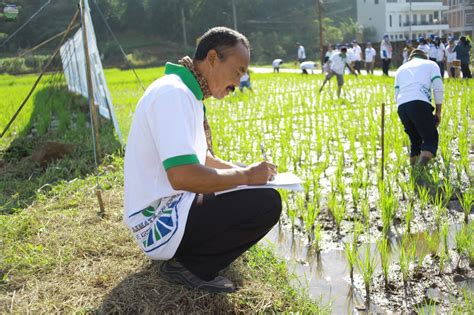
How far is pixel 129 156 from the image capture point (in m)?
2.01

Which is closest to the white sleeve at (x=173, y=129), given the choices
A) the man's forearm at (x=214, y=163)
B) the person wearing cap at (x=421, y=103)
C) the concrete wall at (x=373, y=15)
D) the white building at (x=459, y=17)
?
the man's forearm at (x=214, y=163)

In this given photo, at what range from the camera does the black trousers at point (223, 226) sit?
1.96 m

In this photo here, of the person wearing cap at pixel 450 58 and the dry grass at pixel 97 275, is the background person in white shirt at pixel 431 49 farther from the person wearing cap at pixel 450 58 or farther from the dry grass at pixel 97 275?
the dry grass at pixel 97 275

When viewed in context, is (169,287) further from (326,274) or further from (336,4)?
(336,4)

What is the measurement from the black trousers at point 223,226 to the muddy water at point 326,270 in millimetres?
490

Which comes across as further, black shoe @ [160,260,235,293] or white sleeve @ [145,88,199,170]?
black shoe @ [160,260,235,293]

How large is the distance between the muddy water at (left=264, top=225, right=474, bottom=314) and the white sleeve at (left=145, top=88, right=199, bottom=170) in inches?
38.9

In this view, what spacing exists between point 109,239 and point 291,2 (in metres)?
59.0

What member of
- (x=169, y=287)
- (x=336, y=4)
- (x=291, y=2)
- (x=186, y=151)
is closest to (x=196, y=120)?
(x=186, y=151)

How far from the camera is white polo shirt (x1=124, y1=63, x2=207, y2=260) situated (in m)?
1.80

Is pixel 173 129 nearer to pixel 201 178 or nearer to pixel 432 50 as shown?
pixel 201 178

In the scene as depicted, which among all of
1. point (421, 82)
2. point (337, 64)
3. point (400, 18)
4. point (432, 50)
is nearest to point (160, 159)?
point (421, 82)

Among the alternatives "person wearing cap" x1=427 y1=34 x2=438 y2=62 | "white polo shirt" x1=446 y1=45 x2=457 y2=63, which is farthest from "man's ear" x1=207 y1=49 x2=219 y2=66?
"person wearing cap" x1=427 y1=34 x2=438 y2=62

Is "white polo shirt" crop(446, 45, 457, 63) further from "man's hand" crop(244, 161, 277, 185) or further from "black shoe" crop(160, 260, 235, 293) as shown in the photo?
"black shoe" crop(160, 260, 235, 293)
